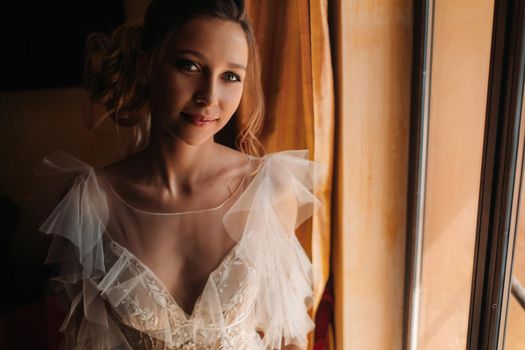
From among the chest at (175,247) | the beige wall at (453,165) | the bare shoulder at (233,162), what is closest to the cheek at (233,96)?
the bare shoulder at (233,162)

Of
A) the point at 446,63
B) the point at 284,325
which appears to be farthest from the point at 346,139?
the point at 284,325

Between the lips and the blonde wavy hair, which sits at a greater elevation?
the blonde wavy hair

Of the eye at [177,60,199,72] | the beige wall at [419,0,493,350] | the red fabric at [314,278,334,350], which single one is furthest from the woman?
the beige wall at [419,0,493,350]

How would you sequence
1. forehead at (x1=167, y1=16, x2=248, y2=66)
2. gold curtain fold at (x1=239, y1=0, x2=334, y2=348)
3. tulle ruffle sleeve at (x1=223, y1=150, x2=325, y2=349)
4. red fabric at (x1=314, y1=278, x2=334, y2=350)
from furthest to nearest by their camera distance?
1. red fabric at (x1=314, y1=278, x2=334, y2=350)
2. gold curtain fold at (x1=239, y1=0, x2=334, y2=348)
3. tulle ruffle sleeve at (x1=223, y1=150, x2=325, y2=349)
4. forehead at (x1=167, y1=16, x2=248, y2=66)

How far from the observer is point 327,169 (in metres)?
1.40

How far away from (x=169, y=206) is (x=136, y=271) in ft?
0.52

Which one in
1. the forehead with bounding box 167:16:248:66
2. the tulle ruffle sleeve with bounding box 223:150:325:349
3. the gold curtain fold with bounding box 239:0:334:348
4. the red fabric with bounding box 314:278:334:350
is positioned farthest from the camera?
the red fabric with bounding box 314:278:334:350

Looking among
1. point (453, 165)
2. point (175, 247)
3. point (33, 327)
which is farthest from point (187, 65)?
point (453, 165)

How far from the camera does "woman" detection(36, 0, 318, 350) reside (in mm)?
977

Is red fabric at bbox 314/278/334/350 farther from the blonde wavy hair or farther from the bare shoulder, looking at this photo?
the blonde wavy hair

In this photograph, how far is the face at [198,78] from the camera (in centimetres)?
96

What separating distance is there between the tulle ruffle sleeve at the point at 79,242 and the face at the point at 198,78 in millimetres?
207

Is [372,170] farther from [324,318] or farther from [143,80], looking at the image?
[143,80]

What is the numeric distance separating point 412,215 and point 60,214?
1069 mm
